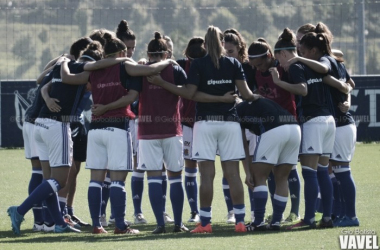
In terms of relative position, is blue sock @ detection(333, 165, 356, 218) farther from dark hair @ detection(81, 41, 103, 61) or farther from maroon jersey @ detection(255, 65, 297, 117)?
dark hair @ detection(81, 41, 103, 61)

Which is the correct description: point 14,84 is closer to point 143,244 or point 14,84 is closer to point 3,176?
point 3,176

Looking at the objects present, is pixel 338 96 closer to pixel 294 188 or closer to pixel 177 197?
pixel 294 188

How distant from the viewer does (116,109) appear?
333 inches

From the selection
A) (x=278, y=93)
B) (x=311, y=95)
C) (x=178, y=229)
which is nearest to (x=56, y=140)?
(x=178, y=229)

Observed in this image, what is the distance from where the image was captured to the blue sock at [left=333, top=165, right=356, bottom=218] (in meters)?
8.70

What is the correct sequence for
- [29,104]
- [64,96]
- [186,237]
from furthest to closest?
1. [29,104]
2. [64,96]
3. [186,237]

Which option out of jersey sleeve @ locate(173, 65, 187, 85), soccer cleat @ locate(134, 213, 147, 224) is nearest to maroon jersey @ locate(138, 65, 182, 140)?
jersey sleeve @ locate(173, 65, 187, 85)

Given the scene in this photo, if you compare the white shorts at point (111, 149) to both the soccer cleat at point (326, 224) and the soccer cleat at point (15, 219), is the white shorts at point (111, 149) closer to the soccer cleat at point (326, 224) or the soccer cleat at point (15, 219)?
the soccer cleat at point (15, 219)

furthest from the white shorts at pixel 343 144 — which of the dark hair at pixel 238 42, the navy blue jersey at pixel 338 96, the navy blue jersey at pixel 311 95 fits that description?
the dark hair at pixel 238 42

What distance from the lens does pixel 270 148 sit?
842 centimetres

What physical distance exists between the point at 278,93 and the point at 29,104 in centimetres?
1098

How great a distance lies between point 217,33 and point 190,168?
2.22 meters

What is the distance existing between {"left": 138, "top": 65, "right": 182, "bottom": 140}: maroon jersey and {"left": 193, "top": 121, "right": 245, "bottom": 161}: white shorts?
0.98ft

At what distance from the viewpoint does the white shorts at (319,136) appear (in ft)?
28.1
